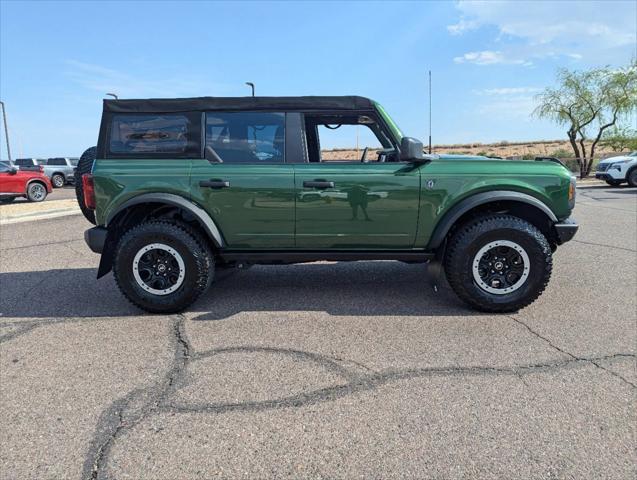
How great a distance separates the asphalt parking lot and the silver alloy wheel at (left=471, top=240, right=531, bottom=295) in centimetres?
31

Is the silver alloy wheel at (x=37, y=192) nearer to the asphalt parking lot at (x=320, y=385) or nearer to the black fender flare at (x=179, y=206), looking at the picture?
the asphalt parking lot at (x=320, y=385)

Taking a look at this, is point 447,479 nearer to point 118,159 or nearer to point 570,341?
point 570,341

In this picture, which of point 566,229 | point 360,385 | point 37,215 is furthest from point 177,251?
point 37,215

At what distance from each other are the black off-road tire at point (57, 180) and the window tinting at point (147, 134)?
2329cm

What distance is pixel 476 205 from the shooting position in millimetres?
3865

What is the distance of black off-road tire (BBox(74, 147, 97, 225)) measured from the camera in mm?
4309

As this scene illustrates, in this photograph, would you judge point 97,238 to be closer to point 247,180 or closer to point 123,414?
point 247,180

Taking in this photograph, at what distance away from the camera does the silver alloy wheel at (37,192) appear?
14.8 m

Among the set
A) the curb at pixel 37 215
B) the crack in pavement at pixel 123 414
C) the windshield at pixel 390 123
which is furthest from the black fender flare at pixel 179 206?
the curb at pixel 37 215

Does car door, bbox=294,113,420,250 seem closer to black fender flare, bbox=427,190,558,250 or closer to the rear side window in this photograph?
black fender flare, bbox=427,190,558,250

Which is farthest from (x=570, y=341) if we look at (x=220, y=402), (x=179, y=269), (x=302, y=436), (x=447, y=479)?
(x=179, y=269)

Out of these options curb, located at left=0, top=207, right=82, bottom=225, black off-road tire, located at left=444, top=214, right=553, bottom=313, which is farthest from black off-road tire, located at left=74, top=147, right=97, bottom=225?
curb, located at left=0, top=207, right=82, bottom=225

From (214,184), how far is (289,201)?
0.69 meters

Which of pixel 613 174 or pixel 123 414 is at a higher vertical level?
pixel 613 174
